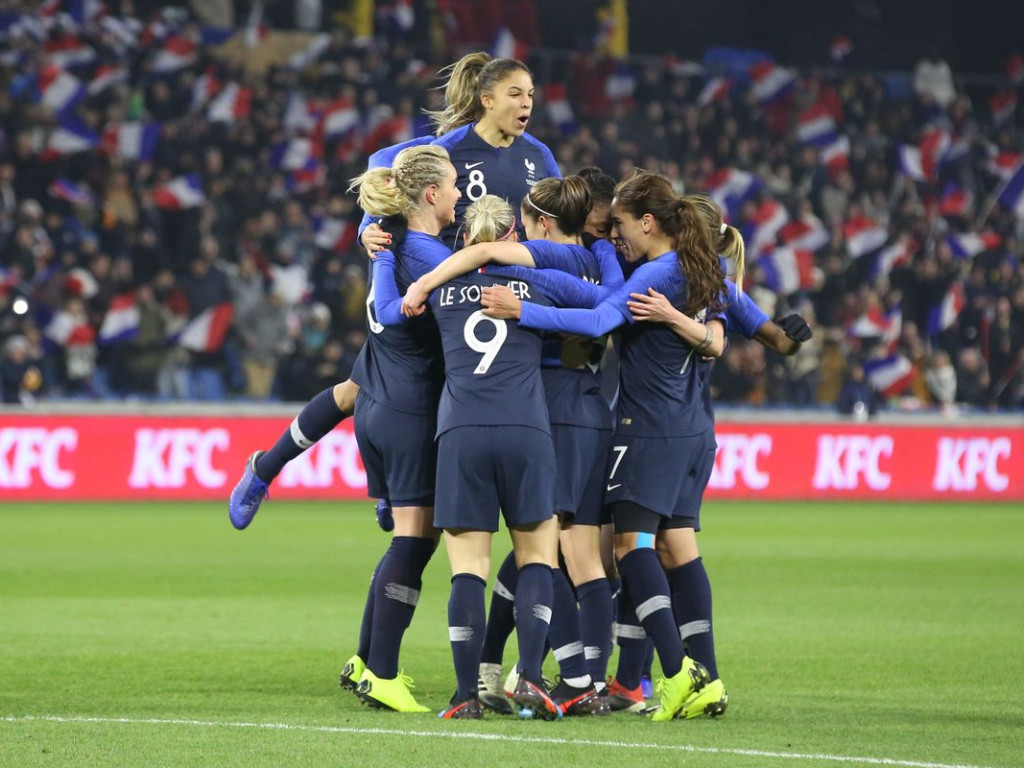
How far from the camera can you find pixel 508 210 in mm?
6109

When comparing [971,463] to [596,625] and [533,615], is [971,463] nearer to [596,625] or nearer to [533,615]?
[596,625]

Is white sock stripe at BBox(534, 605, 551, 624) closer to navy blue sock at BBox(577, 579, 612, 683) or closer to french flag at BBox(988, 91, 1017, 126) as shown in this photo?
navy blue sock at BBox(577, 579, 612, 683)

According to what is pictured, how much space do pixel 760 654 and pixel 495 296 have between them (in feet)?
9.99

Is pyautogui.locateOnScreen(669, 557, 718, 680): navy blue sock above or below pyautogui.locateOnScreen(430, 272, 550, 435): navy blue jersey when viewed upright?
below

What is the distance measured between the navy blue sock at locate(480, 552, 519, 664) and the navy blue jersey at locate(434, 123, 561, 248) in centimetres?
133

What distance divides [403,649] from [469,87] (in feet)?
9.65

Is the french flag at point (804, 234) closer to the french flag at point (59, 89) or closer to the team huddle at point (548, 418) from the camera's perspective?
the french flag at point (59, 89)

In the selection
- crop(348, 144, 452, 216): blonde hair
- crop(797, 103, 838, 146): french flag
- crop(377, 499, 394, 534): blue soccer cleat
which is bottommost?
crop(377, 499, 394, 534): blue soccer cleat

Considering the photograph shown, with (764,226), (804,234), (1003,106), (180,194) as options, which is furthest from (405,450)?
(1003,106)

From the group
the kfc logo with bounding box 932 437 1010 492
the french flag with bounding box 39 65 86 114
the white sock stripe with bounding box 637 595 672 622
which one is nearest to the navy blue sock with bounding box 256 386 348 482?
the white sock stripe with bounding box 637 595 672 622

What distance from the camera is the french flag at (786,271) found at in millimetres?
22000

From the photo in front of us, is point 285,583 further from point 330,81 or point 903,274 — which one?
point 903,274

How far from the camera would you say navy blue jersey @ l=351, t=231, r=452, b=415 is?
6191 mm

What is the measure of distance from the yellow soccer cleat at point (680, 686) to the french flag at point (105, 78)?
51.4 feet
